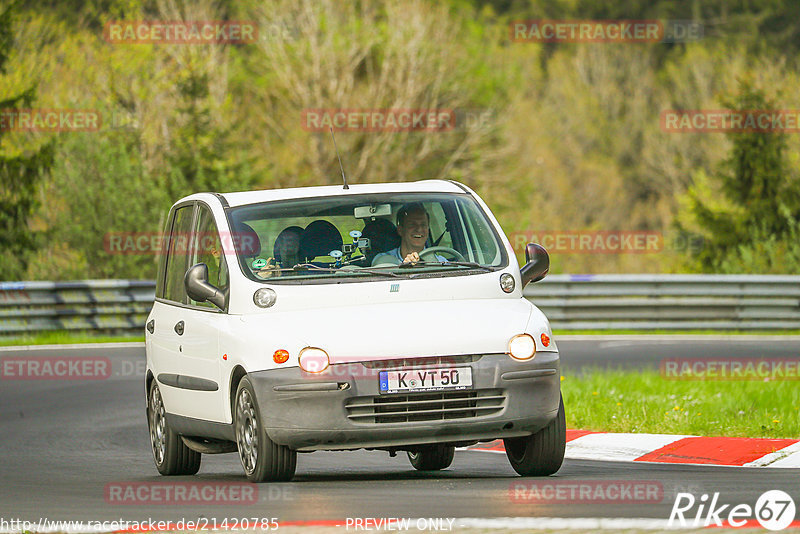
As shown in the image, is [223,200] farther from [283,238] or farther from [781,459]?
[781,459]

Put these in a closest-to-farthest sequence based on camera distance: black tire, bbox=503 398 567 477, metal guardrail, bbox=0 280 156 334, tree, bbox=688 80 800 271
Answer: black tire, bbox=503 398 567 477 → metal guardrail, bbox=0 280 156 334 → tree, bbox=688 80 800 271

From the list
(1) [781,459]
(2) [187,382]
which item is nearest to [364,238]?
(2) [187,382]

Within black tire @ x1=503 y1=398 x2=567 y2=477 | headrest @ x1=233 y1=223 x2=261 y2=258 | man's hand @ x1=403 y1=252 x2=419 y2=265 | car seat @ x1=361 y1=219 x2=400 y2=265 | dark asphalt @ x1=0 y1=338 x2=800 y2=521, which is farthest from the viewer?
car seat @ x1=361 y1=219 x2=400 y2=265

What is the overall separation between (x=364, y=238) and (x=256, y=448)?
1.64 metres

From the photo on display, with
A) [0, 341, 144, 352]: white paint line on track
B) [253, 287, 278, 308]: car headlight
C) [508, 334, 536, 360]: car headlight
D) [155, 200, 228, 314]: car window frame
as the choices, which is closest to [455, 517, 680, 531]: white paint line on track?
[508, 334, 536, 360]: car headlight

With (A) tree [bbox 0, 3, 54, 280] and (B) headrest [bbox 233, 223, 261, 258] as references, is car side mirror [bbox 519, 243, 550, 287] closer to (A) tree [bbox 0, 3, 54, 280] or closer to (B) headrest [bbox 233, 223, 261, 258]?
(B) headrest [bbox 233, 223, 261, 258]

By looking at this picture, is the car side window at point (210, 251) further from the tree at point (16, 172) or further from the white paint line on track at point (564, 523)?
the tree at point (16, 172)

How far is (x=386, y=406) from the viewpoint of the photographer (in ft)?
26.5

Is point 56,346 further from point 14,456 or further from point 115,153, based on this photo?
point 14,456

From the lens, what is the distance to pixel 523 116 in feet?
185

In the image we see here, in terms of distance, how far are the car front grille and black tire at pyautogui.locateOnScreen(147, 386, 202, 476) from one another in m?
2.25

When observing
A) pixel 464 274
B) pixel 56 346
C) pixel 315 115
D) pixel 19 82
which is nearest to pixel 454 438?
pixel 464 274

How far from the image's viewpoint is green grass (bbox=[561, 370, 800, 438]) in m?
11.2

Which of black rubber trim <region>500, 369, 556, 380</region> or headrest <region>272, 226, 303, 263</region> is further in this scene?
headrest <region>272, 226, 303, 263</region>
